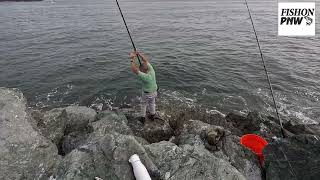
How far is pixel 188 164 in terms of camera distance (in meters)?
5.69

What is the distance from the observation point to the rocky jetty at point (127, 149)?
5.49 m

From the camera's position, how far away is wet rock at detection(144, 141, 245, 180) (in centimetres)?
548

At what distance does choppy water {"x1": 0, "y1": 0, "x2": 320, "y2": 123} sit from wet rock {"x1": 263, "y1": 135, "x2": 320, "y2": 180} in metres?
5.37

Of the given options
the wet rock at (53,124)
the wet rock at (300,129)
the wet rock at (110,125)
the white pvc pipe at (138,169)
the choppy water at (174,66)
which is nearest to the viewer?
the white pvc pipe at (138,169)

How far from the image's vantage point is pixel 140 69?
29.3 feet

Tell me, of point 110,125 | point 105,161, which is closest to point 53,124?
point 110,125

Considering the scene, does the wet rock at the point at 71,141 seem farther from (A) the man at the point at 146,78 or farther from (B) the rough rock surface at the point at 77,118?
(A) the man at the point at 146,78

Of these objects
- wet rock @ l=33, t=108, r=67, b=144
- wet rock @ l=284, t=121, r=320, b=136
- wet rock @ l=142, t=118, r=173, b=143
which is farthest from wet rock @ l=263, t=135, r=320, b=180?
wet rock @ l=33, t=108, r=67, b=144

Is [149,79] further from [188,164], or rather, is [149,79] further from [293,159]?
[293,159]

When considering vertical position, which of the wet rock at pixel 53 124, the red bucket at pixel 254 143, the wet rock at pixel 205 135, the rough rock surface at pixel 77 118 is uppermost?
the wet rock at pixel 53 124

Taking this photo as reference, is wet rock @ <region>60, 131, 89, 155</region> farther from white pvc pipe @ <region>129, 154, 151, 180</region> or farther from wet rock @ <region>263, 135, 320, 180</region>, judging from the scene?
wet rock @ <region>263, 135, 320, 180</region>

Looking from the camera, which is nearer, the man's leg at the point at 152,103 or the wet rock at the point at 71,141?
the wet rock at the point at 71,141

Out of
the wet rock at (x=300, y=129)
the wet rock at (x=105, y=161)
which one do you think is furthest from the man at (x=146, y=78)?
the wet rock at (x=300, y=129)

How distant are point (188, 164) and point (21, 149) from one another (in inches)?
149
